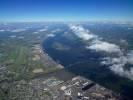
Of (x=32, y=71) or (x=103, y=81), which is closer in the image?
(x=103, y=81)

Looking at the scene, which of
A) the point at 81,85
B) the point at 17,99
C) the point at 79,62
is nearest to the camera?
the point at 17,99

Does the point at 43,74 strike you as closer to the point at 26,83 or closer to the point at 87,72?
the point at 26,83

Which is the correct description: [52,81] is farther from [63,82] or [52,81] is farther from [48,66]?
[48,66]

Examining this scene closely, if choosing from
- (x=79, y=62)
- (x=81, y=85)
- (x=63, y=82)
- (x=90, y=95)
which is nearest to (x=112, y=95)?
(x=90, y=95)

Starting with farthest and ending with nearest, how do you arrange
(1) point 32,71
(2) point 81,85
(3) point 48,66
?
1. (3) point 48,66
2. (1) point 32,71
3. (2) point 81,85

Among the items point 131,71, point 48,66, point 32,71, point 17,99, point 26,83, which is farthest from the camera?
point 48,66

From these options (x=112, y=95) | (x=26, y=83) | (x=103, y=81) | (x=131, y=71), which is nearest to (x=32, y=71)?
(x=26, y=83)
